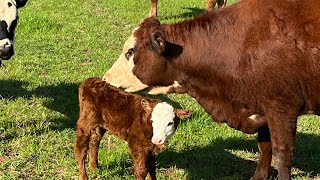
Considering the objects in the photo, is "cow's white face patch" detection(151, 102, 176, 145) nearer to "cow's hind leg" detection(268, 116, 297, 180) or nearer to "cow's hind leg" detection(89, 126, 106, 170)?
"cow's hind leg" detection(89, 126, 106, 170)

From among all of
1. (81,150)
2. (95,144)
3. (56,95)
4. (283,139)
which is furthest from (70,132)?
(283,139)

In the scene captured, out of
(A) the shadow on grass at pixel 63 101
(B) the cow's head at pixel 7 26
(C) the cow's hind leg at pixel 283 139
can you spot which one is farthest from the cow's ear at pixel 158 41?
(A) the shadow on grass at pixel 63 101

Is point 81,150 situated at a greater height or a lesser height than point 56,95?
greater

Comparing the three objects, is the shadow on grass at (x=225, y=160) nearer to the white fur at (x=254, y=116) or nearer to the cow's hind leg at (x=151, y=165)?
the cow's hind leg at (x=151, y=165)

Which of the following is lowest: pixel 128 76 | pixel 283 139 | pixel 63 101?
pixel 63 101

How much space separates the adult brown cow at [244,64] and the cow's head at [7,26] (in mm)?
1283

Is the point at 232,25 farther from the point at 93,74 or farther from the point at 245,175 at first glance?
the point at 93,74

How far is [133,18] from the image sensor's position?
13.5 m

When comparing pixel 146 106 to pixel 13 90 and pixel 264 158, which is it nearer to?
pixel 264 158

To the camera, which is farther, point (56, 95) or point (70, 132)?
point (56, 95)

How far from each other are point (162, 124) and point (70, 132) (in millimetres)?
2228

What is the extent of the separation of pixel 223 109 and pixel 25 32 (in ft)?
22.1

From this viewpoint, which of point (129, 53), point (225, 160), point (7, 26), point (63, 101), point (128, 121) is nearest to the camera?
point (128, 121)

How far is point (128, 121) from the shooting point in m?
4.52
